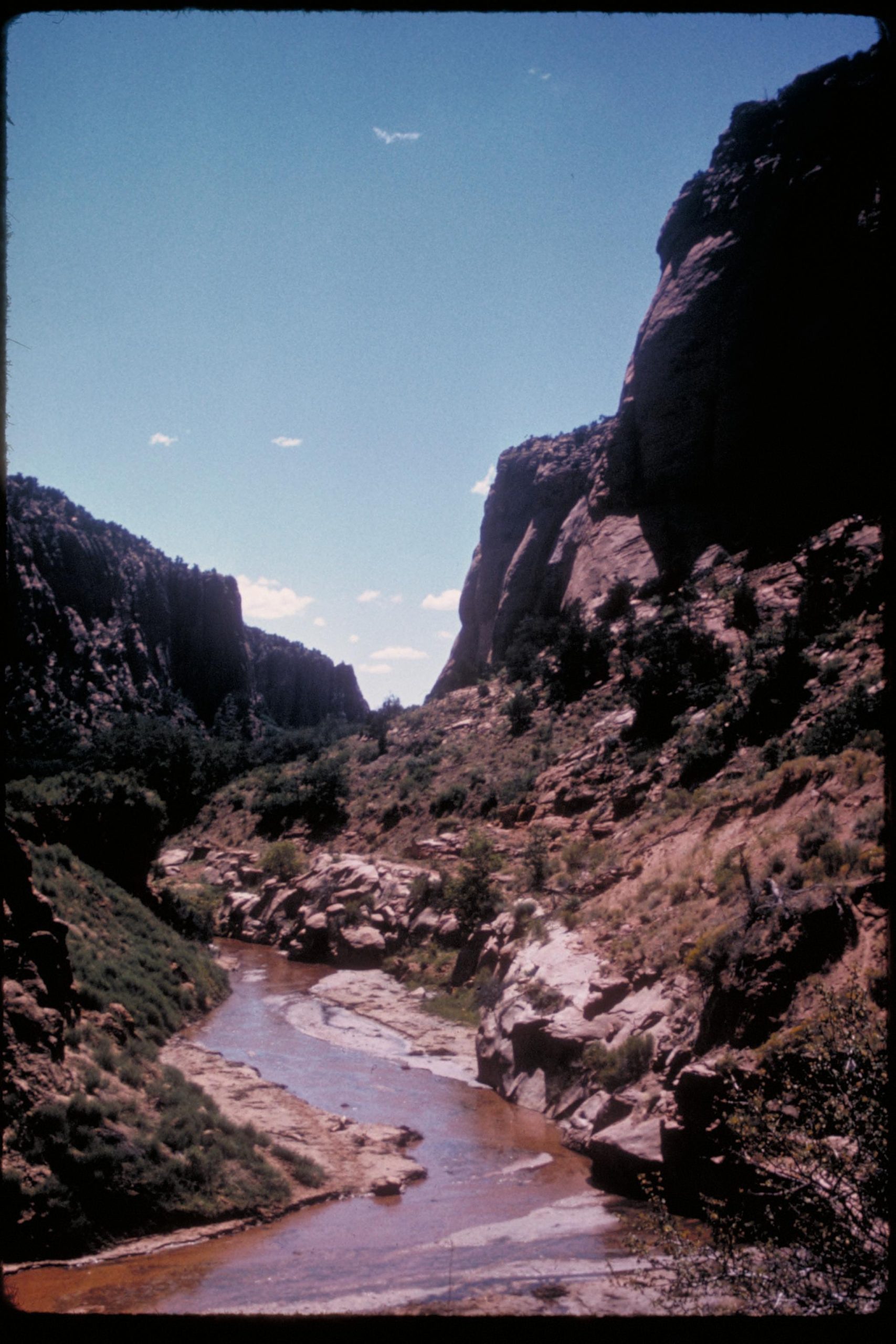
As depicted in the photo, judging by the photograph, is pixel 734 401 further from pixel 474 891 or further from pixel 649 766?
pixel 474 891

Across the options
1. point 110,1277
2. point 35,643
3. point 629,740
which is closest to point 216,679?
point 35,643

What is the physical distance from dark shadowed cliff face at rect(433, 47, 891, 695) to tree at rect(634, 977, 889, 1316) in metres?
30.0

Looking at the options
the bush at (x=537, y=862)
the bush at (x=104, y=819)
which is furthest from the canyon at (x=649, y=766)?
the bush at (x=104, y=819)

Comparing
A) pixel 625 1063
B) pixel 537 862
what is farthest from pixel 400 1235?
pixel 537 862

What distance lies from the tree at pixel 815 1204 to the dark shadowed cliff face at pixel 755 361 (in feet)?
98.4

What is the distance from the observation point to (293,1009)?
18578 mm

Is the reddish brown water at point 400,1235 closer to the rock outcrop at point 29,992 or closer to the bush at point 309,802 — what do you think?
the rock outcrop at point 29,992

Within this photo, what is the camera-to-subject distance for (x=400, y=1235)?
24.8 feet

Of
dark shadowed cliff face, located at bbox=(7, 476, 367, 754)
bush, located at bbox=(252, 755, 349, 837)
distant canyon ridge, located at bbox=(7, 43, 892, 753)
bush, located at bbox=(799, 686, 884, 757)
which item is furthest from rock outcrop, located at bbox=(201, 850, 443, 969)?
dark shadowed cliff face, located at bbox=(7, 476, 367, 754)

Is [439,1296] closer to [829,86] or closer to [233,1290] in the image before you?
[233,1290]

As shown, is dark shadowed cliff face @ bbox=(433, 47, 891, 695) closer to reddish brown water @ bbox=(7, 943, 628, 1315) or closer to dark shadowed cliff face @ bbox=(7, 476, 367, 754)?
reddish brown water @ bbox=(7, 943, 628, 1315)

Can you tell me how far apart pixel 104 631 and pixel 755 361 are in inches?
2550

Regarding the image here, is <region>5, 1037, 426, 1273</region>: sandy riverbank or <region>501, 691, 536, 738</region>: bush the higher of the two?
<region>501, 691, 536, 738</region>: bush

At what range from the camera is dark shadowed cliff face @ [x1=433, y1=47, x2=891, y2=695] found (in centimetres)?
3222
